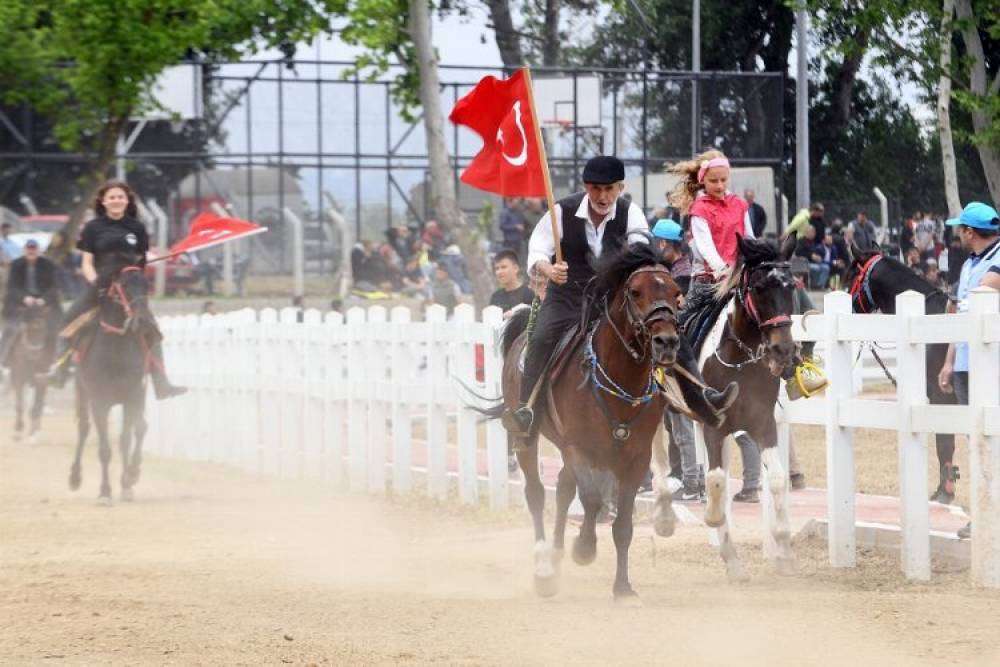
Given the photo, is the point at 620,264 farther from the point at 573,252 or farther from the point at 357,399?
the point at 357,399

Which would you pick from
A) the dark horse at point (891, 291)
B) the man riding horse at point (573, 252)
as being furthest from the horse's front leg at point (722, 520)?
the dark horse at point (891, 291)

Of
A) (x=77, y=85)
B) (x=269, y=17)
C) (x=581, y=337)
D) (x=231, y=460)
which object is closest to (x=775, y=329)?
(x=581, y=337)

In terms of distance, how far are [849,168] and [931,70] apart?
75.2 ft

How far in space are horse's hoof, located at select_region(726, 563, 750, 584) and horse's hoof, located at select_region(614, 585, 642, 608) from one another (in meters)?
1.20

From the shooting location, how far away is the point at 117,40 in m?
30.2

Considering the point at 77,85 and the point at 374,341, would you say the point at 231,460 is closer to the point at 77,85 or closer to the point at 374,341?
the point at 374,341

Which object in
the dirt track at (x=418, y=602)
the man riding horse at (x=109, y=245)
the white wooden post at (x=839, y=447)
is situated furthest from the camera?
→ the man riding horse at (x=109, y=245)

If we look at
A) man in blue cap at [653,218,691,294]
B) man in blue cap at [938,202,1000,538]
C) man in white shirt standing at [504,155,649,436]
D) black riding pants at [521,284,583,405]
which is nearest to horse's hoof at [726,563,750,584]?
man in white shirt standing at [504,155,649,436]

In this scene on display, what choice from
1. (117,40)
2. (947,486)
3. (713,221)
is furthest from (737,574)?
(117,40)

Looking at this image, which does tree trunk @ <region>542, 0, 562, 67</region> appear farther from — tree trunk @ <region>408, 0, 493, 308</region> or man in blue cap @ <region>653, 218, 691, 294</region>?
man in blue cap @ <region>653, 218, 691, 294</region>

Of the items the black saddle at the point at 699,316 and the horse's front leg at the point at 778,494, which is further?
the black saddle at the point at 699,316

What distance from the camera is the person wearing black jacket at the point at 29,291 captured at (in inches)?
972

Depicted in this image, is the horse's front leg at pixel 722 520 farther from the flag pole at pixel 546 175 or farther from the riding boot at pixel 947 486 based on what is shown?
the riding boot at pixel 947 486

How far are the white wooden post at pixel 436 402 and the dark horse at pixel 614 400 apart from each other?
527 cm
